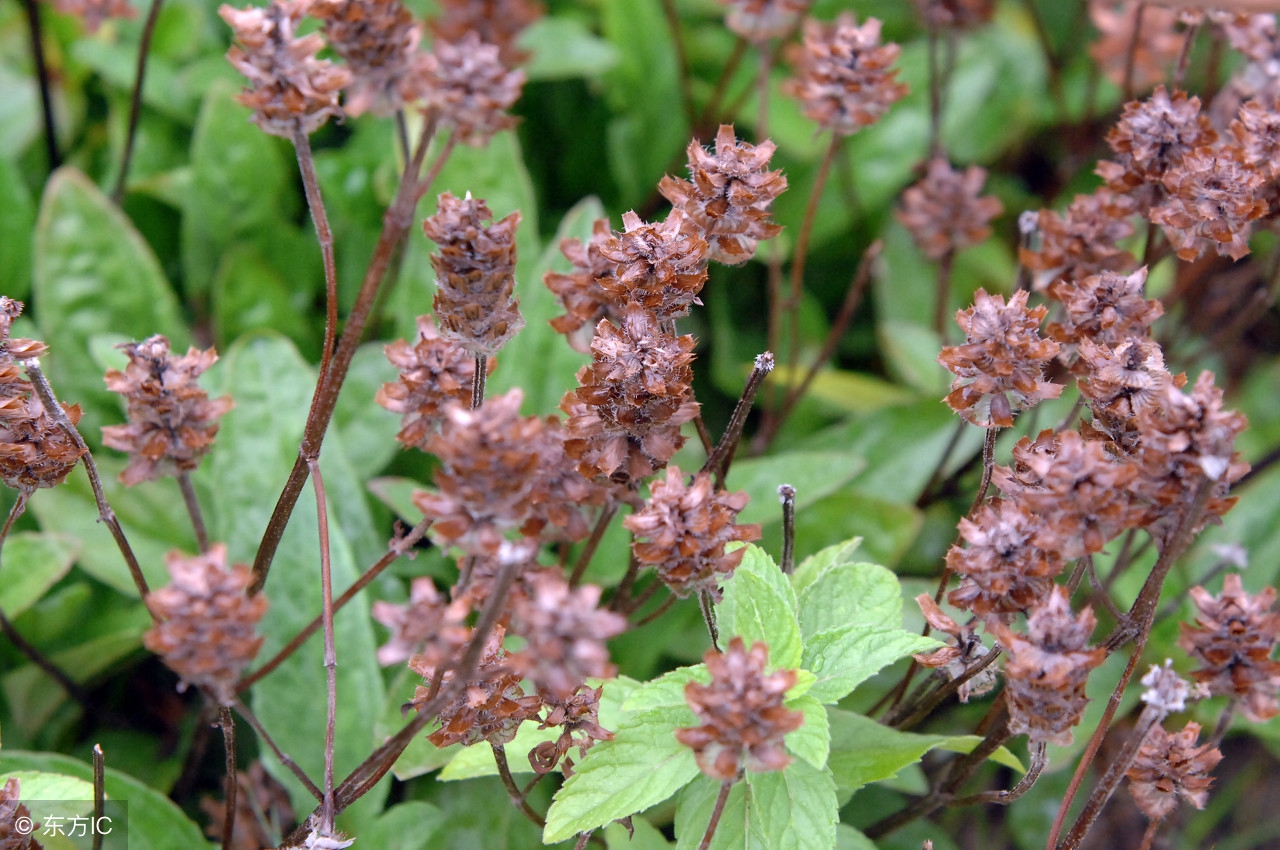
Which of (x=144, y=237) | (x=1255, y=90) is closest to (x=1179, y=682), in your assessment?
(x=1255, y=90)

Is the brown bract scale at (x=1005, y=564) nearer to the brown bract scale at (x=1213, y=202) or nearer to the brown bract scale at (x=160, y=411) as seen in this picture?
the brown bract scale at (x=1213, y=202)

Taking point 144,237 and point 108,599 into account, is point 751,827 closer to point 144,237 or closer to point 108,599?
point 108,599

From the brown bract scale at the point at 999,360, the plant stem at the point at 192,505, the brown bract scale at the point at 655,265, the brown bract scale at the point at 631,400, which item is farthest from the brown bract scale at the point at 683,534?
the plant stem at the point at 192,505

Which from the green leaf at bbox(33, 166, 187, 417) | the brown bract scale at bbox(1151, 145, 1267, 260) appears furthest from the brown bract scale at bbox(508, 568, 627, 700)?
the green leaf at bbox(33, 166, 187, 417)

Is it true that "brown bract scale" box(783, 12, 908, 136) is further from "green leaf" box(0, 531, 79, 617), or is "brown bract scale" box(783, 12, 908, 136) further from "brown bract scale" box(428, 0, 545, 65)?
"green leaf" box(0, 531, 79, 617)

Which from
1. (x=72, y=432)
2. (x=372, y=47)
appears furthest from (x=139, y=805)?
(x=372, y=47)

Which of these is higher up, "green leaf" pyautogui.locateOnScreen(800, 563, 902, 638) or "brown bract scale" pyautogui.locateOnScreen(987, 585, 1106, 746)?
"brown bract scale" pyautogui.locateOnScreen(987, 585, 1106, 746)
